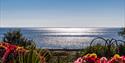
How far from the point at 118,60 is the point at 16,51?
6.89 feet

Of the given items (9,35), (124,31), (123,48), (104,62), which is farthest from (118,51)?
(124,31)

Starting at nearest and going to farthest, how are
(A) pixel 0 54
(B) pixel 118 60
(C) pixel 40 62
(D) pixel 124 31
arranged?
(B) pixel 118 60 < (C) pixel 40 62 < (A) pixel 0 54 < (D) pixel 124 31

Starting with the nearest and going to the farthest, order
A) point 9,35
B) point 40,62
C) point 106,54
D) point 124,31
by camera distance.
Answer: point 40,62 < point 106,54 < point 9,35 < point 124,31

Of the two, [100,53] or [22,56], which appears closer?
[22,56]

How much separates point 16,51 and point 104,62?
196 centimetres

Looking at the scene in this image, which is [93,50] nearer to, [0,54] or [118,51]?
[118,51]

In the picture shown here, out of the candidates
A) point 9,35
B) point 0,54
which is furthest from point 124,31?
point 0,54

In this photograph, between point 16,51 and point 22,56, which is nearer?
point 22,56

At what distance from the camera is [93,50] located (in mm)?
13133

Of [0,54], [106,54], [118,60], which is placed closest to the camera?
[118,60]

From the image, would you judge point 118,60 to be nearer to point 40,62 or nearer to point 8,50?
point 40,62

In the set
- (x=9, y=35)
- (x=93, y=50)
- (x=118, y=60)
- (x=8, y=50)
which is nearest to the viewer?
(x=118, y=60)

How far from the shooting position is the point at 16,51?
662 cm

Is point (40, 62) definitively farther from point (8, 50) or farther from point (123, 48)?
point (123, 48)
